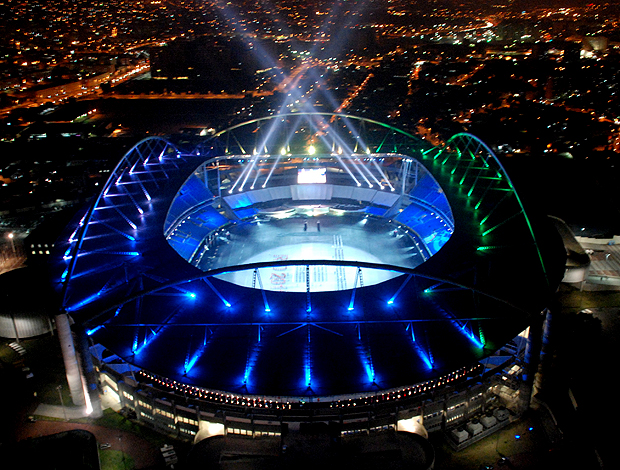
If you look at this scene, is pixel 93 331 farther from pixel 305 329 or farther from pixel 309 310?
pixel 309 310

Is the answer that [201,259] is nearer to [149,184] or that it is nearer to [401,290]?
[149,184]

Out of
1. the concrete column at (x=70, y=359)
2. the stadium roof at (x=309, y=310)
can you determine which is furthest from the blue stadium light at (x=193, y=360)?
the concrete column at (x=70, y=359)

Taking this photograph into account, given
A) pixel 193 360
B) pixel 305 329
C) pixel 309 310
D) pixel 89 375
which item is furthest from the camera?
pixel 305 329

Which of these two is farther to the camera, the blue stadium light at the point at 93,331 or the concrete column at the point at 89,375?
the blue stadium light at the point at 93,331

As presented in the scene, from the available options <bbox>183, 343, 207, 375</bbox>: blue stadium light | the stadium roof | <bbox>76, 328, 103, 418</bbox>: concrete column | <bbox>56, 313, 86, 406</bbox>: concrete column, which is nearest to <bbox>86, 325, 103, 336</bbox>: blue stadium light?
the stadium roof

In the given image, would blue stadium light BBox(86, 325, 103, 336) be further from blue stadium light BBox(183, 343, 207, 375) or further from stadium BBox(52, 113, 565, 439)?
blue stadium light BBox(183, 343, 207, 375)

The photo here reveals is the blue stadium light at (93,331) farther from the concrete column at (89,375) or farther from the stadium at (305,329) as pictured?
the concrete column at (89,375)

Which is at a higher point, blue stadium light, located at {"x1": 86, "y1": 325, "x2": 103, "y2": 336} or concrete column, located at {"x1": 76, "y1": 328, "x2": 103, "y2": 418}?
blue stadium light, located at {"x1": 86, "y1": 325, "x2": 103, "y2": 336}

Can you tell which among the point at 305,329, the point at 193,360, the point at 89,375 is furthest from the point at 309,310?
the point at 89,375
